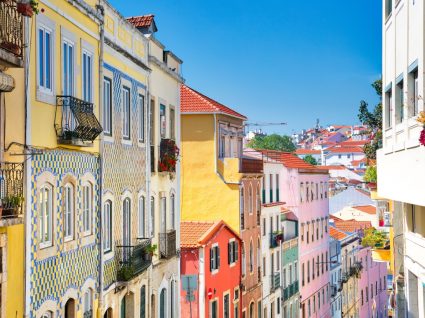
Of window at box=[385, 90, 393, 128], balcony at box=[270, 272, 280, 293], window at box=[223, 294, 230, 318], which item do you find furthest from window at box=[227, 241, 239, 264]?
window at box=[385, 90, 393, 128]

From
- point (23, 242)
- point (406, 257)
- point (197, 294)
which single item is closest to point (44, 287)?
point (23, 242)

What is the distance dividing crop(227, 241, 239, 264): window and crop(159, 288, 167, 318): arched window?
399 inches

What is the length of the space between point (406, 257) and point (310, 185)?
1410 inches

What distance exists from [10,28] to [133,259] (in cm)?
1059

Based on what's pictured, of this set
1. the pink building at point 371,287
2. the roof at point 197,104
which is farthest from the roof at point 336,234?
the roof at point 197,104

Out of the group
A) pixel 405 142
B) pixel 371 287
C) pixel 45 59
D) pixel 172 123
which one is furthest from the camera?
pixel 371 287

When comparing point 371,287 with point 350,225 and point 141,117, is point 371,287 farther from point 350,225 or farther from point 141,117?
point 141,117

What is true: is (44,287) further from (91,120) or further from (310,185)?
(310,185)

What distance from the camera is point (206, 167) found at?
37156mm

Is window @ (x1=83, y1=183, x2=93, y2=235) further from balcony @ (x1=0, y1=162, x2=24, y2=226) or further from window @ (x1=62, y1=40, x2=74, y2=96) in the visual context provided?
balcony @ (x1=0, y1=162, x2=24, y2=226)

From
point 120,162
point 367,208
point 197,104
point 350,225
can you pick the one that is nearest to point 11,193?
point 120,162

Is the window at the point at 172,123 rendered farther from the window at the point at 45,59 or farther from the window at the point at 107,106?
the window at the point at 45,59

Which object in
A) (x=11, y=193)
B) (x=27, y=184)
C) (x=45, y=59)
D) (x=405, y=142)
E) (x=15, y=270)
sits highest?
(x=45, y=59)

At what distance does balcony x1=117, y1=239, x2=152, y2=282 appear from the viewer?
20.0 meters
